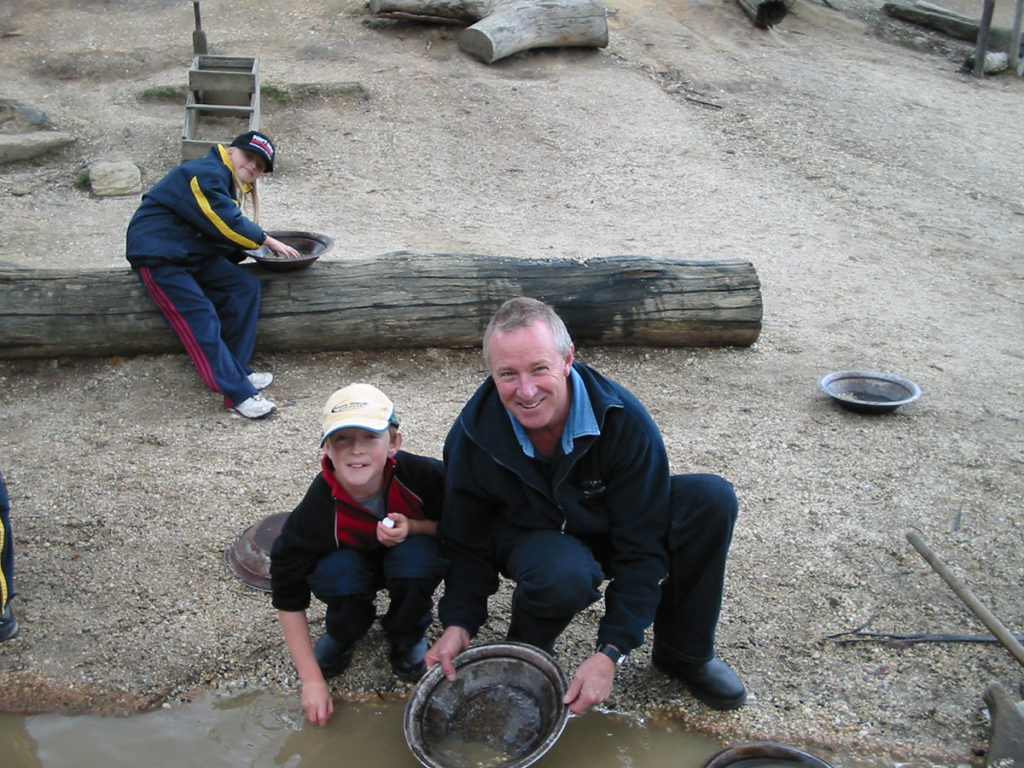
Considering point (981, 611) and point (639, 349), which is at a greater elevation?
point (981, 611)

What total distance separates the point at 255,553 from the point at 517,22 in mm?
8775

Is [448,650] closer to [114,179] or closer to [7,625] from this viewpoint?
[7,625]

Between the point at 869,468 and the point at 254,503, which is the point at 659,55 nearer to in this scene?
the point at 869,468

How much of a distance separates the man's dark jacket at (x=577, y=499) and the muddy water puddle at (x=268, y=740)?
39cm

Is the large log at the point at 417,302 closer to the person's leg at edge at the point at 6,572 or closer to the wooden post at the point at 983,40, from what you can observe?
the person's leg at edge at the point at 6,572

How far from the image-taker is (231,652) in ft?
10.2

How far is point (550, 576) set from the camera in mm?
2625

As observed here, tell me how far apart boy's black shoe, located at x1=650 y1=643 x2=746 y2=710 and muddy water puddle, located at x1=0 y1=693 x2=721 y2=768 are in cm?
13

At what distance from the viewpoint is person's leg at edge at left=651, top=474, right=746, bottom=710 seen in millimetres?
2652

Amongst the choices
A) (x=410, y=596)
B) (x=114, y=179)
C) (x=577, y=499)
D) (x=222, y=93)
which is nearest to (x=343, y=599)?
(x=410, y=596)

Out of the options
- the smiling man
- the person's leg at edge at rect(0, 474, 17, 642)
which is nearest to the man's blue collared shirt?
the smiling man

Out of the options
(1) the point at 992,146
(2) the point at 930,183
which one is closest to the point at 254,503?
(2) the point at 930,183

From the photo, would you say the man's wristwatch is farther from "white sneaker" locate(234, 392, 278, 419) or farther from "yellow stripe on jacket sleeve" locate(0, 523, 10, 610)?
"white sneaker" locate(234, 392, 278, 419)

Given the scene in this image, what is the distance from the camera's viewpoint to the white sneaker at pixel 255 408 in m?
4.65
